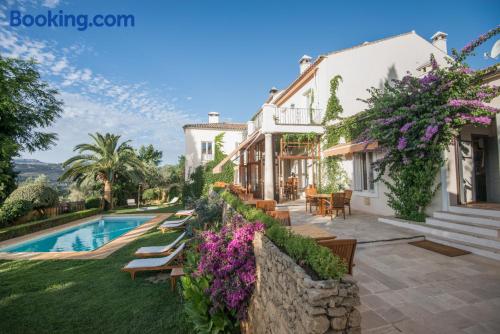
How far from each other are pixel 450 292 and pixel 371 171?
884 centimetres

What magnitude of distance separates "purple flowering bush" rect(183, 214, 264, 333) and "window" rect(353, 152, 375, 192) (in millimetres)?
9370

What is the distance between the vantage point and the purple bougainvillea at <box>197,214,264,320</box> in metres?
5.02

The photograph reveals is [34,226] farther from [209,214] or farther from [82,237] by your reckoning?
[209,214]

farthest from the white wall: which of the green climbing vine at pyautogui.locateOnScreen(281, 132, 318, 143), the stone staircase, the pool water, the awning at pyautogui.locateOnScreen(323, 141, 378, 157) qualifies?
the stone staircase

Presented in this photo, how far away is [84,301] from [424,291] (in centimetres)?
825

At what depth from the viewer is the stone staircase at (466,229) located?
6023 mm

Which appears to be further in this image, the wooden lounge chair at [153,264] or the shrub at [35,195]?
the shrub at [35,195]

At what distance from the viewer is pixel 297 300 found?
121 inches

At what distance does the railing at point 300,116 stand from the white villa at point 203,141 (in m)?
12.5

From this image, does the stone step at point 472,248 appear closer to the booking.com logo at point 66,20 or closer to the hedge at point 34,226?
the booking.com logo at point 66,20

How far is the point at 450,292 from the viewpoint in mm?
4105

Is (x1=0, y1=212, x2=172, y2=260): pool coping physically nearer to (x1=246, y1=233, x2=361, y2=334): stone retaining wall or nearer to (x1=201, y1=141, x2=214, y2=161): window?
(x1=246, y1=233, x2=361, y2=334): stone retaining wall

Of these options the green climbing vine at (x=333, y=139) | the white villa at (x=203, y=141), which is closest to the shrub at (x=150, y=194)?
the white villa at (x=203, y=141)

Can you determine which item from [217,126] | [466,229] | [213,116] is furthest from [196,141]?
[466,229]
